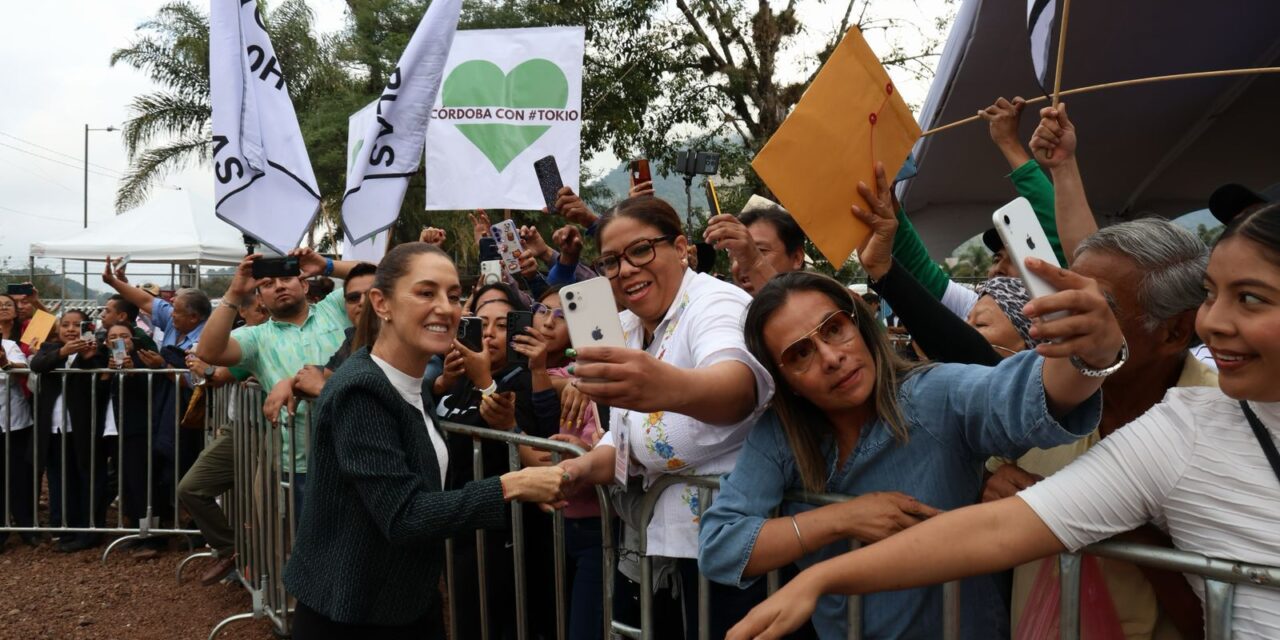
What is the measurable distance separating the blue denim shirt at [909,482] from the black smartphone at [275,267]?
9.91 feet

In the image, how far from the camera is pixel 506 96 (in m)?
5.97

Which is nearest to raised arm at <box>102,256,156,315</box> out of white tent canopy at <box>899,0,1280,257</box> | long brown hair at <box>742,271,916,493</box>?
white tent canopy at <box>899,0,1280,257</box>

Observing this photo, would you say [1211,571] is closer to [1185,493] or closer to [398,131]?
[1185,493]

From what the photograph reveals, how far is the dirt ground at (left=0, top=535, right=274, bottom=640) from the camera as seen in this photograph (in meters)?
5.50

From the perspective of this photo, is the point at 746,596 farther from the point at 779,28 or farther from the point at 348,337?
the point at 779,28

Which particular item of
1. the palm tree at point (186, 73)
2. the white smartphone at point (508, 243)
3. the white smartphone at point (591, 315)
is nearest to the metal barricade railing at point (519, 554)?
the white smartphone at point (591, 315)

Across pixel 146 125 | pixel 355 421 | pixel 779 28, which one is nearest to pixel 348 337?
pixel 355 421

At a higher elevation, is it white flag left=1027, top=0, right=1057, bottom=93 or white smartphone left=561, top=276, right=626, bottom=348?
white flag left=1027, top=0, right=1057, bottom=93

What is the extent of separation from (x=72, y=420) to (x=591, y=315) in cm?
724

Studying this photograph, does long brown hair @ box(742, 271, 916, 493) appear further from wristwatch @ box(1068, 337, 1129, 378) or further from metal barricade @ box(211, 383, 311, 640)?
metal barricade @ box(211, 383, 311, 640)

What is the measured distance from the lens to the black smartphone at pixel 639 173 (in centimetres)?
363

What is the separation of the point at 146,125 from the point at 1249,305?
28.7 m

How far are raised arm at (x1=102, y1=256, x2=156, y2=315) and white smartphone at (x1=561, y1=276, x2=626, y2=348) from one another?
670 cm

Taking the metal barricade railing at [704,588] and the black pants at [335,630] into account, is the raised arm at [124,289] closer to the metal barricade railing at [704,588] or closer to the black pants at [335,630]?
the black pants at [335,630]
